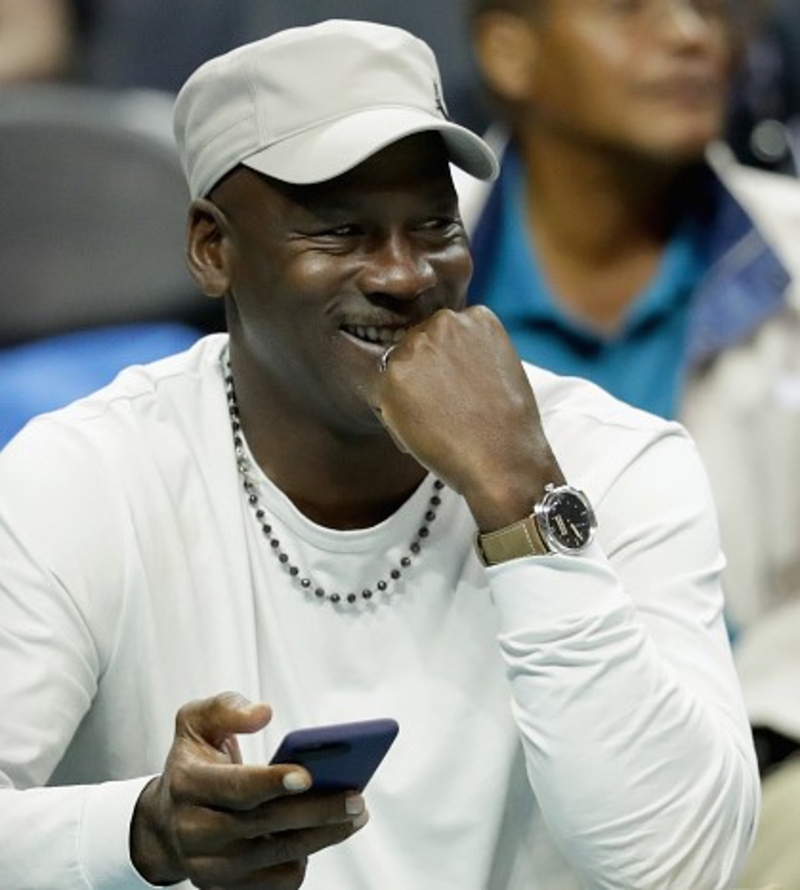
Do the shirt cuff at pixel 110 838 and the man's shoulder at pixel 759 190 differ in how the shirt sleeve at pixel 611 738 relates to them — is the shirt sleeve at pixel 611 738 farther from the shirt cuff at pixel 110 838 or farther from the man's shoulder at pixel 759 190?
the man's shoulder at pixel 759 190

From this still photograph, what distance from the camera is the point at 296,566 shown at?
2.18 metres

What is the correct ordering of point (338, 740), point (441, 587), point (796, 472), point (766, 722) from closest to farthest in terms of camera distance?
1. point (338, 740)
2. point (441, 587)
3. point (766, 722)
4. point (796, 472)

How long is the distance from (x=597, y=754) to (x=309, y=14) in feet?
7.59

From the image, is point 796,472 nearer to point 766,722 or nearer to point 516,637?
point 766,722

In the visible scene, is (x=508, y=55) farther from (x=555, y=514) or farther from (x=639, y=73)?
(x=555, y=514)

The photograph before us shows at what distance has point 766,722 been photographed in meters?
2.93

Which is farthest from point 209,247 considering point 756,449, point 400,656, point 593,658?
point 756,449

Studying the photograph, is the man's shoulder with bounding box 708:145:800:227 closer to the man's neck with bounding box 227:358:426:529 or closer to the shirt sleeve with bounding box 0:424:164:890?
the man's neck with bounding box 227:358:426:529

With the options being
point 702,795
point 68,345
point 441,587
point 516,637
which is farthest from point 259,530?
point 68,345

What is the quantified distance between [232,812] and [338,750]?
0.12m

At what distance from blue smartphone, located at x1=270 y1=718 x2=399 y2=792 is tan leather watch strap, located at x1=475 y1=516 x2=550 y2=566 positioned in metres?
0.28

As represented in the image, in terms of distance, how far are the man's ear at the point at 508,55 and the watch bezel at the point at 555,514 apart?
2.03m

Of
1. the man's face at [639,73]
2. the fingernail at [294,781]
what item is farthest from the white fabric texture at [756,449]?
the fingernail at [294,781]

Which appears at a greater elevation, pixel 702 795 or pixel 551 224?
pixel 702 795
